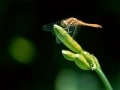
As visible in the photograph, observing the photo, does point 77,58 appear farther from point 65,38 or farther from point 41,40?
point 41,40

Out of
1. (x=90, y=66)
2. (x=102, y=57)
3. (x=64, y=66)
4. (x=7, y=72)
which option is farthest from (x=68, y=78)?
(x=90, y=66)

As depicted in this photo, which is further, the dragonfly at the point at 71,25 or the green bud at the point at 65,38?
the dragonfly at the point at 71,25

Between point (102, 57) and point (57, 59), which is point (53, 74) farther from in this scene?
point (102, 57)

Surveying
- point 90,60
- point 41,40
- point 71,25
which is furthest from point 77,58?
point 41,40

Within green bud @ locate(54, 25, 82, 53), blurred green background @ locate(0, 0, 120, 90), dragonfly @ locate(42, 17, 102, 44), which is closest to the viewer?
green bud @ locate(54, 25, 82, 53)

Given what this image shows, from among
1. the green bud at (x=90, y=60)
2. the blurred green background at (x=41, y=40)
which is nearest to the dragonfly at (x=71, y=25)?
the green bud at (x=90, y=60)

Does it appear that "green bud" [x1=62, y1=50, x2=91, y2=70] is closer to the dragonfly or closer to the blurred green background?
the dragonfly

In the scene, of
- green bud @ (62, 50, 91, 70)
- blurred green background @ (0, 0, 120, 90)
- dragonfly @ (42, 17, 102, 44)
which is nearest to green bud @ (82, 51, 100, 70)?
green bud @ (62, 50, 91, 70)

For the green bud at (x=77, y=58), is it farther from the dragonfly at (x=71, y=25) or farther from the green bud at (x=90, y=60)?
the dragonfly at (x=71, y=25)

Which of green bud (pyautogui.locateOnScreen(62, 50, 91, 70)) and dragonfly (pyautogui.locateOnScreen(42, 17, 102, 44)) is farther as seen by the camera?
dragonfly (pyautogui.locateOnScreen(42, 17, 102, 44))
